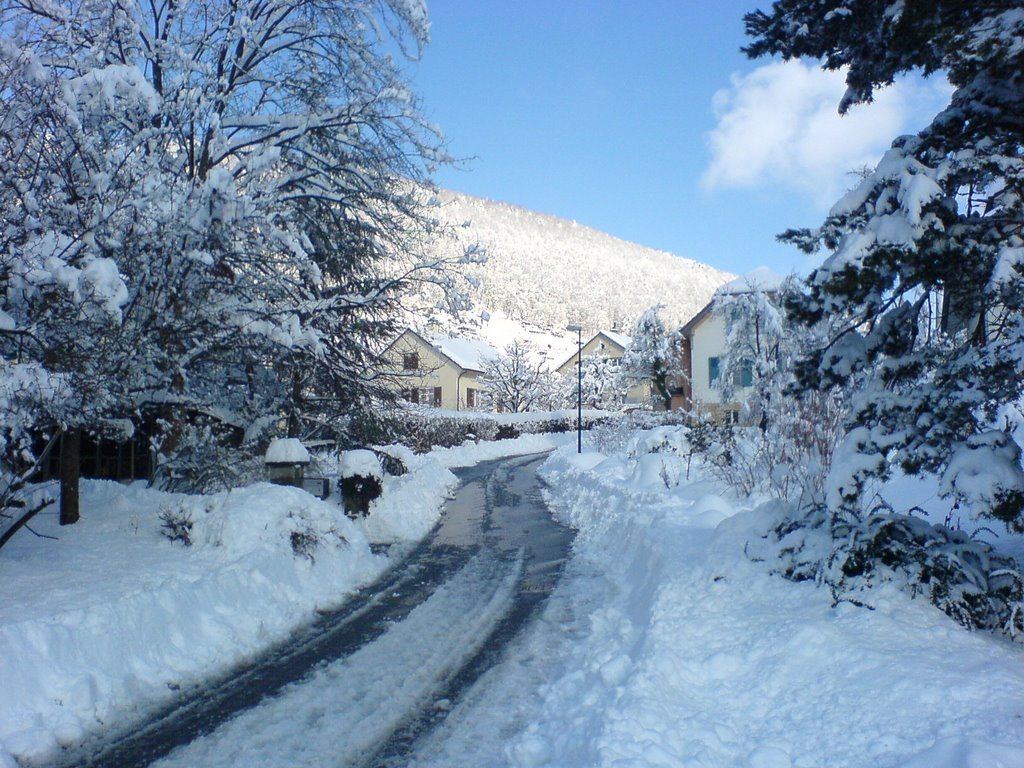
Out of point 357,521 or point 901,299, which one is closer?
point 901,299

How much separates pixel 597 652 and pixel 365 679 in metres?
2.01

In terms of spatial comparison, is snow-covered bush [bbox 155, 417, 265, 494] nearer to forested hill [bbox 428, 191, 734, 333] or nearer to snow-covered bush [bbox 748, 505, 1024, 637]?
snow-covered bush [bbox 748, 505, 1024, 637]

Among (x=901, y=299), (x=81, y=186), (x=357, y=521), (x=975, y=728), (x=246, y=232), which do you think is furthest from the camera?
(x=357, y=521)

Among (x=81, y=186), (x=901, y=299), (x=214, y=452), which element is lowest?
(x=214, y=452)

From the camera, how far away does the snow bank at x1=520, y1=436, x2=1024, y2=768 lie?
13.2 feet

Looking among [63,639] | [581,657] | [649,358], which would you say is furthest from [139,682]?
[649,358]

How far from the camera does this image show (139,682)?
583 centimetres

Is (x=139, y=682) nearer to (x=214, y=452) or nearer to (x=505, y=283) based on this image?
(x=214, y=452)

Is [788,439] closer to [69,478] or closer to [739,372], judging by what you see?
[69,478]

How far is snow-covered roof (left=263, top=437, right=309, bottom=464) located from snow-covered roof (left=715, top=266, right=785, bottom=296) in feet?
82.0

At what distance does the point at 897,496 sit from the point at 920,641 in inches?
246

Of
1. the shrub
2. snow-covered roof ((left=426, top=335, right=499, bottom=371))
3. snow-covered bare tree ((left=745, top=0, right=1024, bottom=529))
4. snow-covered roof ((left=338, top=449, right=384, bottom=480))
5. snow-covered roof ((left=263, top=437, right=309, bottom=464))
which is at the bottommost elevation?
the shrub

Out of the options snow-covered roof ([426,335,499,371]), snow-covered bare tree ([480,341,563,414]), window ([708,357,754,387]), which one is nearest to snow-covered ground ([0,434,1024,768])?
window ([708,357,754,387])

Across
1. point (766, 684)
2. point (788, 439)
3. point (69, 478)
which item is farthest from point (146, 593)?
A: point (788, 439)
